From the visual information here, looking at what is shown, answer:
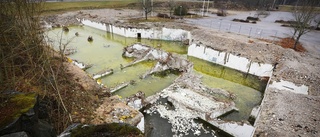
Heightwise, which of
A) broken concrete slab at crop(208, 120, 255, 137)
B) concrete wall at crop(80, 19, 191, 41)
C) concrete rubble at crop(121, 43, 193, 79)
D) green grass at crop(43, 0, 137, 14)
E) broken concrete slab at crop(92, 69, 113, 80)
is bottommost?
broken concrete slab at crop(208, 120, 255, 137)

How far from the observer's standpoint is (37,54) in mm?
7168

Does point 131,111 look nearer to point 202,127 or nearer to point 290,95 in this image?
point 202,127

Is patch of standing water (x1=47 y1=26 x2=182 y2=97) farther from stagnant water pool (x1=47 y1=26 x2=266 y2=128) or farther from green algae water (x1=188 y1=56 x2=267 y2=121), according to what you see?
green algae water (x1=188 y1=56 x2=267 y2=121)

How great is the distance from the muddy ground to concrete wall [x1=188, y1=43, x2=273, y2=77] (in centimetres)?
91

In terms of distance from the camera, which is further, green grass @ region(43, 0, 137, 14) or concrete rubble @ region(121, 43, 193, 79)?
green grass @ region(43, 0, 137, 14)

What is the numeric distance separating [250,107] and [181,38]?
14237mm

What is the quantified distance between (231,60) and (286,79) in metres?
4.79

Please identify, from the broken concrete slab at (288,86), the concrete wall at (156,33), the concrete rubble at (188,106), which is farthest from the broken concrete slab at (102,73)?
the broken concrete slab at (288,86)

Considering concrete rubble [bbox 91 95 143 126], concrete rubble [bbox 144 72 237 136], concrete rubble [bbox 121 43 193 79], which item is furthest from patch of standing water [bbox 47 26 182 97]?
concrete rubble [bbox 91 95 143 126]

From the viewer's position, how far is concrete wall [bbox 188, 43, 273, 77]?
49.9ft

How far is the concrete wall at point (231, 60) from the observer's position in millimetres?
15196

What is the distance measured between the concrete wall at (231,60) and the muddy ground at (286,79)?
913 millimetres

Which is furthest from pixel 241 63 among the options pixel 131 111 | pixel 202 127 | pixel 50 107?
pixel 50 107

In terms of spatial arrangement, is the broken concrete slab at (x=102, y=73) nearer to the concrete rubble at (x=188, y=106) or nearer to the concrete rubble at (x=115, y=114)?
the concrete rubble at (x=188, y=106)
